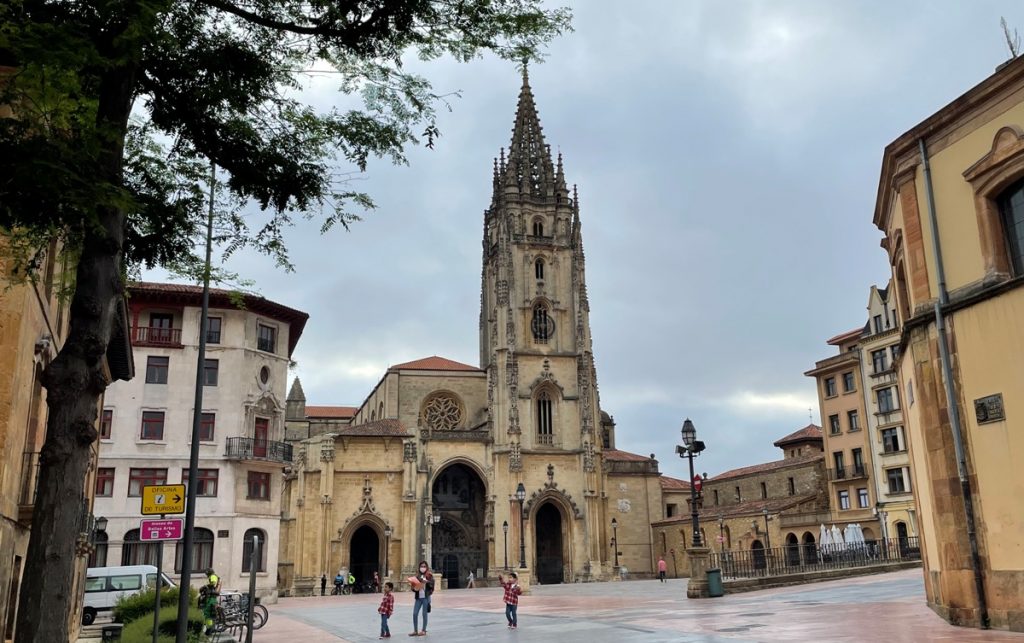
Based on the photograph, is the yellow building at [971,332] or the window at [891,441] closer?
the yellow building at [971,332]

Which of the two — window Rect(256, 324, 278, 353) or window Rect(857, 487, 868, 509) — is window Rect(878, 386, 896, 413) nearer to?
window Rect(857, 487, 868, 509)

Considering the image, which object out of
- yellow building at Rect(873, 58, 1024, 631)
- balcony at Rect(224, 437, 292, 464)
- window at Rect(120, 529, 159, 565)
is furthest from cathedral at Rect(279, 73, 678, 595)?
yellow building at Rect(873, 58, 1024, 631)

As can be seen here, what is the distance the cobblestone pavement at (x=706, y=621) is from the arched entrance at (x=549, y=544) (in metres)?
32.9

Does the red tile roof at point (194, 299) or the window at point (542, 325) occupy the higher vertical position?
the window at point (542, 325)

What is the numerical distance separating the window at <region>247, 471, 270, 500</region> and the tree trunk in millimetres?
33375

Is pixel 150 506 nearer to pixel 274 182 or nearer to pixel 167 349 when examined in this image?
pixel 274 182

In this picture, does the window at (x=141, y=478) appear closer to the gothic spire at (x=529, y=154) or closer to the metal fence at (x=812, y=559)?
the metal fence at (x=812, y=559)

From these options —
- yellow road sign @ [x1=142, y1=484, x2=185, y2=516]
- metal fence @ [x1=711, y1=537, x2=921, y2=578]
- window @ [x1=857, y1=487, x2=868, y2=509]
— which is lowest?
metal fence @ [x1=711, y1=537, x2=921, y2=578]

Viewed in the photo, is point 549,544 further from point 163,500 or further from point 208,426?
point 163,500

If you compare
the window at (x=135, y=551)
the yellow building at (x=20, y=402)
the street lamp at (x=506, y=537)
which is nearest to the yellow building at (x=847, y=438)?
the street lamp at (x=506, y=537)

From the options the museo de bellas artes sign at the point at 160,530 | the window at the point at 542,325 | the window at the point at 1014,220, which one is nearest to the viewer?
the museo de bellas artes sign at the point at 160,530

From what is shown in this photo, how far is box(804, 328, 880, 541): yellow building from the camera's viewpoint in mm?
52625

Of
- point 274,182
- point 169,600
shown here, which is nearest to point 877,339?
point 169,600

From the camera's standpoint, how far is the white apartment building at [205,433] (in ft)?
123
